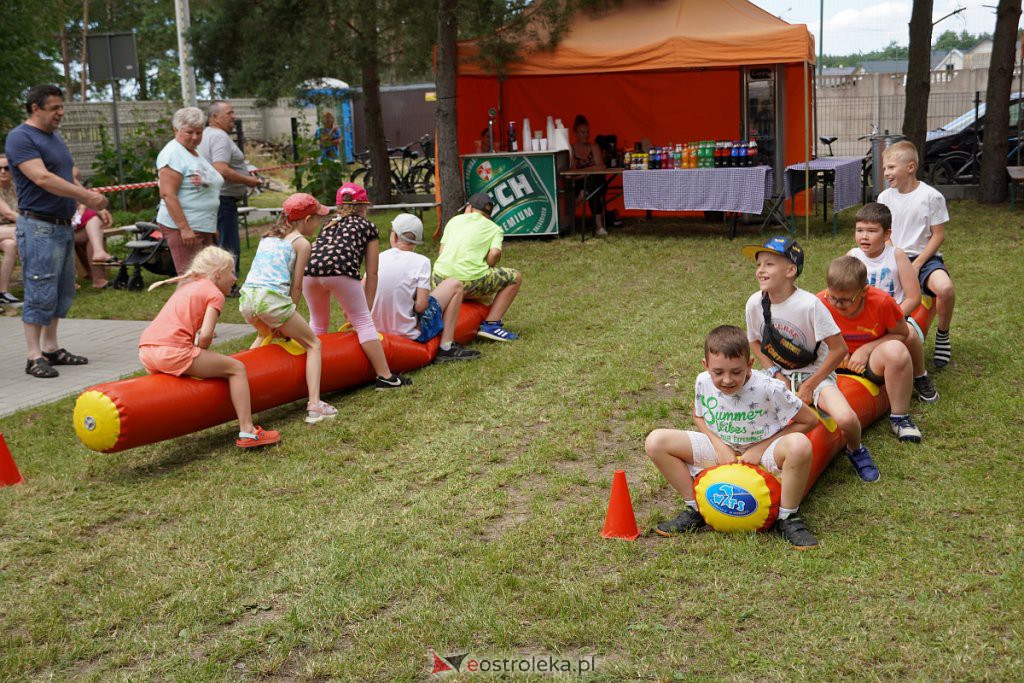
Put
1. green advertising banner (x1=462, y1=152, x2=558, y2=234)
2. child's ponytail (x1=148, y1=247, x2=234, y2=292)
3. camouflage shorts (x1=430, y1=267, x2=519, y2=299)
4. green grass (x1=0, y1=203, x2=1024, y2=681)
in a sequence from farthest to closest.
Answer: green advertising banner (x1=462, y1=152, x2=558, y2=234) → camouflage shorts (x1=430, y1=267, x2=519, y2=299) → child's ponytail (x1=148, y1=247, x2=234, y2=292) → green grass (x1=0, y1=203, x2=1024, y2=681)

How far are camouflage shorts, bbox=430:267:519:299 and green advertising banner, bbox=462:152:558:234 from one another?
18.0 ft

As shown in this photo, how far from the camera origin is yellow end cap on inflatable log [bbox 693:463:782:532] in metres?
4.19

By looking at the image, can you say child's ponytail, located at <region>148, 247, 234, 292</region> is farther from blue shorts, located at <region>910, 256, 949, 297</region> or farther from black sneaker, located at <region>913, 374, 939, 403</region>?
blue shorts, located at <region>910, 256, 949, 297</region>

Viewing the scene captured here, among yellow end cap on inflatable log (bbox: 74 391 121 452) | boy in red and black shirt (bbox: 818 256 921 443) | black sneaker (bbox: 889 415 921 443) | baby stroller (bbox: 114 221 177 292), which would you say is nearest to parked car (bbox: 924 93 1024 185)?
baby stroller (bbox: 114 221 177 292)

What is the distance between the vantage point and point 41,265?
7.36 metres

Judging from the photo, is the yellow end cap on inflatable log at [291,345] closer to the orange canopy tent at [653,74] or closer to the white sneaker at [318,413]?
the white sneaker at [318,413]

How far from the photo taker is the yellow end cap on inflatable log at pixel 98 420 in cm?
527

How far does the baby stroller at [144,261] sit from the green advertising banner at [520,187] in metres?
4.31

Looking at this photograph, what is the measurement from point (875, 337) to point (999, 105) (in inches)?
491

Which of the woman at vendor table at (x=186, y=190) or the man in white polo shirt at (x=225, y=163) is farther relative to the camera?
the man in white polo shirt at (x=225, y=163)

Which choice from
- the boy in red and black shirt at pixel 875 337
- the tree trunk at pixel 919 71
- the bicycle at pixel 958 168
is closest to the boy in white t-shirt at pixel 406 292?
the boy in red and black shirt at pixel 875 337

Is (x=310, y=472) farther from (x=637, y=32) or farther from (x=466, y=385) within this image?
(x=637, y=32)

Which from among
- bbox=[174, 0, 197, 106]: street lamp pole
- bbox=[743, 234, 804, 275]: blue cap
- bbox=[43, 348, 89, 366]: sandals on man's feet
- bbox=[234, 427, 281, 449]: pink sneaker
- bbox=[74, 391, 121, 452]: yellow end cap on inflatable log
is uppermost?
bbox=[174, 0, 197, 106]: street lamp pole

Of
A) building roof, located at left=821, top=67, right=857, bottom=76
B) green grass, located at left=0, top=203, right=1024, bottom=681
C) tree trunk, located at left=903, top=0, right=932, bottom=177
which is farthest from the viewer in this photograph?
building roof, located at left=821, top=67, right=857, bottom=76
